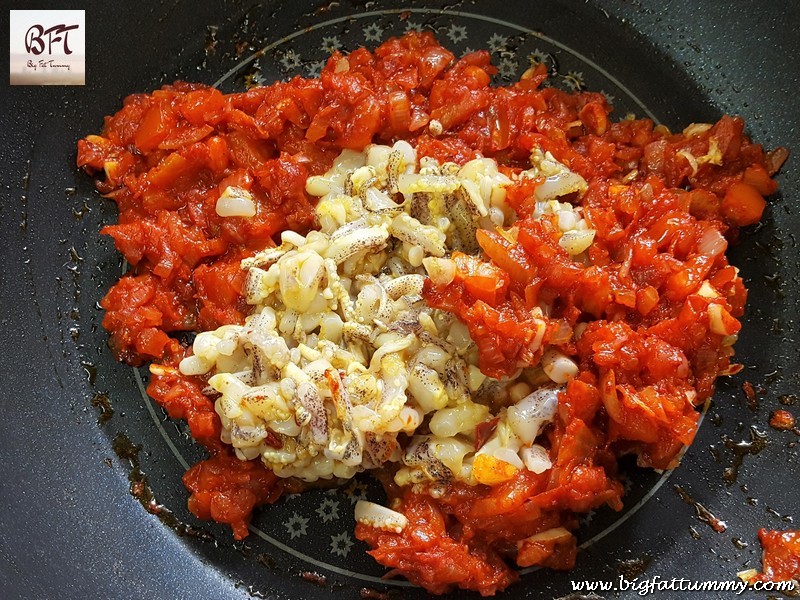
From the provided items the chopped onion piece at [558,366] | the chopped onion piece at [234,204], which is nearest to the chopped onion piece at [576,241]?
the chopped onion piece at [558,366]

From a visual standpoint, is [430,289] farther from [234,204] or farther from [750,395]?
[750,395]

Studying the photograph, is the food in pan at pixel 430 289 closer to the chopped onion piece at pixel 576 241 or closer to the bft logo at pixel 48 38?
the chopped onion piece at pixel 576 241

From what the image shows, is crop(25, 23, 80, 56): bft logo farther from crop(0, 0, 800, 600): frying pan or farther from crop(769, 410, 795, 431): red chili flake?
crop(769, 410, 795, 431): red chili flake

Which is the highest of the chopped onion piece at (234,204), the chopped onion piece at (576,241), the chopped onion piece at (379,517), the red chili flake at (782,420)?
the chopped onion piece at (576,241)

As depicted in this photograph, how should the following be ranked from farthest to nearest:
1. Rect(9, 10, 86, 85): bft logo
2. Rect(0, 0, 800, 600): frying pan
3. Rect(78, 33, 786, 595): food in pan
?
Rect(9, 10, 86, 85): bft logo
Rect(0, 0, 800, 600): frying pan
Rect(78, 33, 786, 595): food in pan

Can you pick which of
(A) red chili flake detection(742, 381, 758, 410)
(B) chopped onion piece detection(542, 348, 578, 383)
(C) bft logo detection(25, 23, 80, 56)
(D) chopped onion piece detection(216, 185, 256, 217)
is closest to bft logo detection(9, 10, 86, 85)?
(C) bft logo detection(25, 23, 80, 56)

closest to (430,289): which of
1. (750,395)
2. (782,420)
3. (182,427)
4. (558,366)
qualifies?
(558,366)
